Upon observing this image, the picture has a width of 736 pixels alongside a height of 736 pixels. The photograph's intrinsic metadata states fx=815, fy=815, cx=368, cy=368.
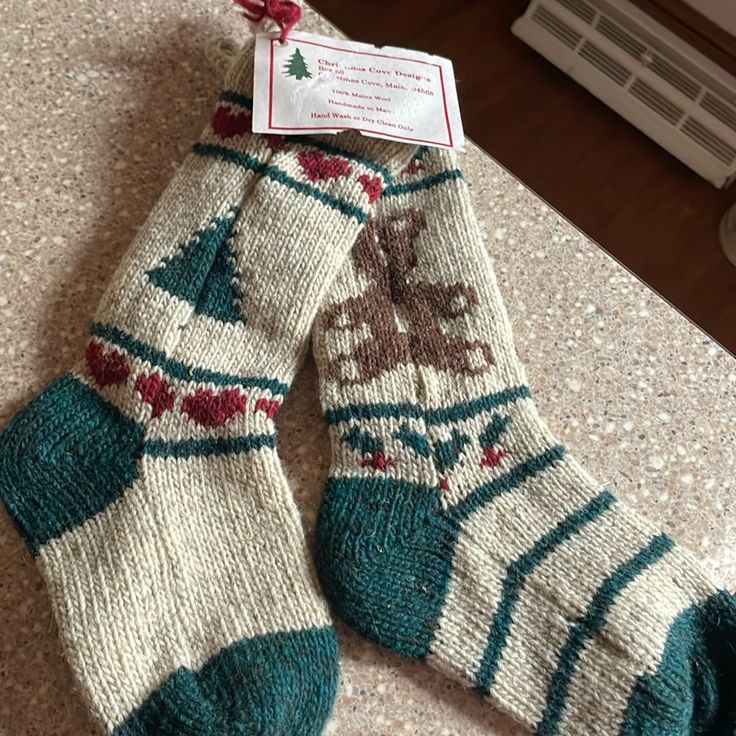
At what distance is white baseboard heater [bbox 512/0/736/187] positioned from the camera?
4.29ft

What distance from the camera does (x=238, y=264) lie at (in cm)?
77

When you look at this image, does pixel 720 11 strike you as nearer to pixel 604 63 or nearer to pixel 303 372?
pixel 604 63

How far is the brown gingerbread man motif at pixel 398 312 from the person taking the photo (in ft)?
2.53

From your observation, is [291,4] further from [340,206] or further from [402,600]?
[402,600]

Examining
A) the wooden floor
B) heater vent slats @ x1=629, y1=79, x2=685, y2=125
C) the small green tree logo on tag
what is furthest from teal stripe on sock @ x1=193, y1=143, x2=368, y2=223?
heater vent slats @ x1=629, y1=79, x2=685, y2=125

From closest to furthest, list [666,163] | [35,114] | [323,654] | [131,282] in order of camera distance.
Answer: [323,654]
[131,282]
[35,114]
[666,163]

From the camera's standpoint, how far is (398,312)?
0.81m

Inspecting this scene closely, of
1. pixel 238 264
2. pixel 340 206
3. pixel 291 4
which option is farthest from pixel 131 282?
pixel 291 4

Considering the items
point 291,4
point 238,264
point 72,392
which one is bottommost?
point 72,392

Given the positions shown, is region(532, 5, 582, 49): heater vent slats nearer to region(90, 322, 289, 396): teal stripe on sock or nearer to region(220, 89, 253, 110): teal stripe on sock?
region(220, 89, 253, 110): teal stripe on sock

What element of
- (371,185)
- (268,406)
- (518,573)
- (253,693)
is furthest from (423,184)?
(253,693)

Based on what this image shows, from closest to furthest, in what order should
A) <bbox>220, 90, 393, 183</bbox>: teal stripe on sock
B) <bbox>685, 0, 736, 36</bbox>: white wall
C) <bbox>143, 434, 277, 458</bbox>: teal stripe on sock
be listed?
<bbox>143, 434, 277, 458</bbox>: teal stripe on sock → <bbox>220, 90, 393, 183</bbox>: teal stripe on sock → <bbox>685, 0, 736, 36</bbox>: white wall

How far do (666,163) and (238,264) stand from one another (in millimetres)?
892

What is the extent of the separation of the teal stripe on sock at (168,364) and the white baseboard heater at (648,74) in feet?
3.06
